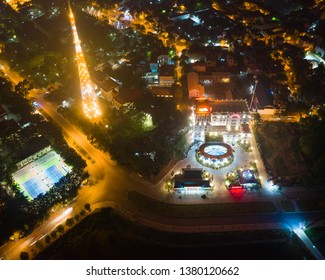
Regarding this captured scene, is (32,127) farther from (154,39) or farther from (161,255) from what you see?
(154,39)

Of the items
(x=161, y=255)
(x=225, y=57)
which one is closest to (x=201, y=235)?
(x=161, y=255)

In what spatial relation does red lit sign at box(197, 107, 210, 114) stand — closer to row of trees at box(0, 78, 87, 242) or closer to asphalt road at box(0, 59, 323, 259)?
asphalt road at box(0, 59, 323, 259)

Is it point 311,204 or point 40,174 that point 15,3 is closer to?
point 40,174

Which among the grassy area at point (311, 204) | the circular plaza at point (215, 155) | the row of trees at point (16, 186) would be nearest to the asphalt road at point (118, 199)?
the grassy area at point (311, 204)

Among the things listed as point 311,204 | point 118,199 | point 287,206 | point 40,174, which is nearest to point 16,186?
Result: point 40,174

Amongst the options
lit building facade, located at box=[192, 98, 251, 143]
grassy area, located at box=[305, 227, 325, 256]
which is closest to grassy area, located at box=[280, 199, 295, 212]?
grassy area, located at box=[305, 227, 325, 256]
